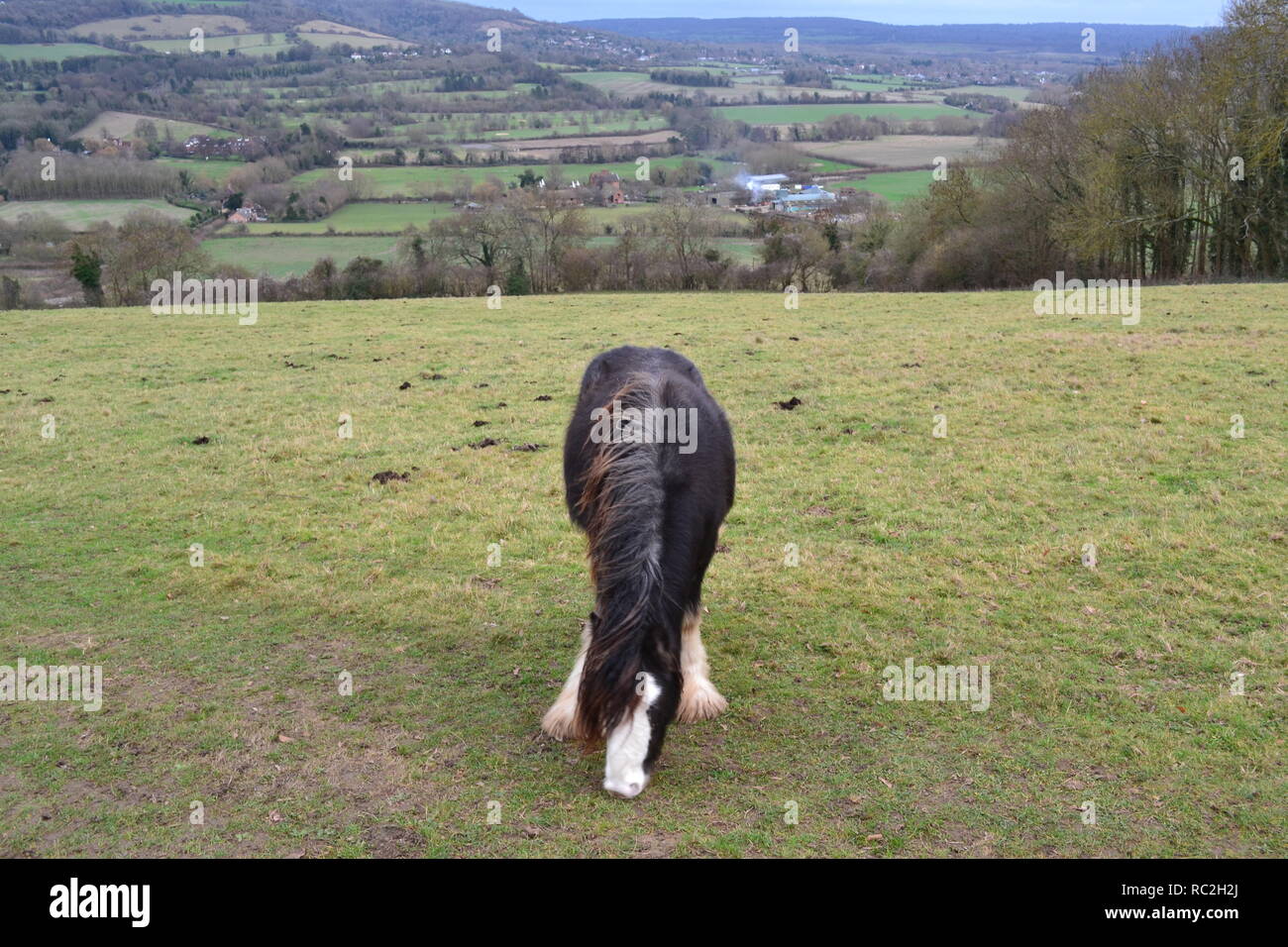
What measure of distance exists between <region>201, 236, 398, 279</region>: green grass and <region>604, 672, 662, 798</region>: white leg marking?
1502 inches

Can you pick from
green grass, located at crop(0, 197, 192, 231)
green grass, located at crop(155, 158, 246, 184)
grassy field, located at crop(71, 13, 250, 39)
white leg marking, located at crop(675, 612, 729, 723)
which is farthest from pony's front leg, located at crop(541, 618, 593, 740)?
grassy field, located at crop(71, 13, 250, 39)

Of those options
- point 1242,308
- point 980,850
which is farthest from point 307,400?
point 1242,308

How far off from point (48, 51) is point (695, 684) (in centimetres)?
16152

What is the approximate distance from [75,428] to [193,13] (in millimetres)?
190677

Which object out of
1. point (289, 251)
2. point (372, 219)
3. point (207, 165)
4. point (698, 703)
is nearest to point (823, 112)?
point (372, 219)

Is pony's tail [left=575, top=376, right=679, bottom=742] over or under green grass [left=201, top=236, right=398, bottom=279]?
under

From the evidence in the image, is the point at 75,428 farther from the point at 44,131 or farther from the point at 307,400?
the point at 44,131

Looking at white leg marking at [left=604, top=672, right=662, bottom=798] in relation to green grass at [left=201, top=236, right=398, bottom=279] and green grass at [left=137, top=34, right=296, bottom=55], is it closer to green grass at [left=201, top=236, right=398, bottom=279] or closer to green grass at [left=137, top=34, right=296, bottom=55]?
green grass at [left=201, top=236, right=398, bottom=279]

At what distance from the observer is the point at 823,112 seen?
4045 inches

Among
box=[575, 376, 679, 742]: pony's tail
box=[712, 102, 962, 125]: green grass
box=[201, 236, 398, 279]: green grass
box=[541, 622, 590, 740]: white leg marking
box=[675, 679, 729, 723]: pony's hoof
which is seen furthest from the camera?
box=[712, 102, 962, 125]: green grass

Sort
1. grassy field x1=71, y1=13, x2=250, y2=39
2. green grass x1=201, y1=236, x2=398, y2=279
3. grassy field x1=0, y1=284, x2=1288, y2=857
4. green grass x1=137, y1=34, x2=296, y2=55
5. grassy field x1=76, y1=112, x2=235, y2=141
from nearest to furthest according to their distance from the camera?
grassy field x1=0, y1=284, x2=1288, y2=857 < green grass x1=201, y1=236, x2=398, y2=279 < grassy field x1=76, y1=112, x2=235, y2=141 < green grass x1=137, y1=34, x2=296, y2=55 < grassy field x1=71, y1=13, x2=250, y2=39

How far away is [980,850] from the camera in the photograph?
4.90 metres

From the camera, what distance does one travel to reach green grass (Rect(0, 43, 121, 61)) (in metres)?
122

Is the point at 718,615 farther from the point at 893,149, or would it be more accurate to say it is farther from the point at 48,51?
the point at 48,51
